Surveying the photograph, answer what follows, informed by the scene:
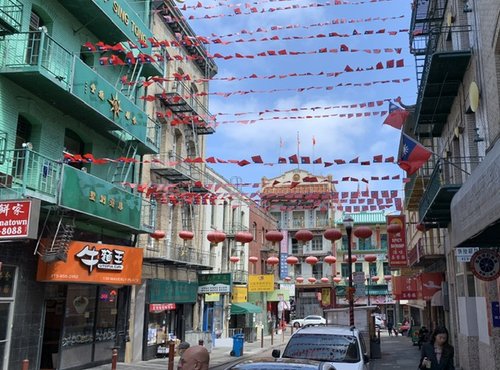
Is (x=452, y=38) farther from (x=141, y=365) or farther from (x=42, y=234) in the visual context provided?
(x=141, y=365)

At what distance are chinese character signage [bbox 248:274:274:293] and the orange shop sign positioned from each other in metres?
19.2

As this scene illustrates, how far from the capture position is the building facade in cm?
908

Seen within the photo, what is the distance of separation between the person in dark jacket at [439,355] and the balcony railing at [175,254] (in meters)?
15.1

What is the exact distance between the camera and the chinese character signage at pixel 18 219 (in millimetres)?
11758

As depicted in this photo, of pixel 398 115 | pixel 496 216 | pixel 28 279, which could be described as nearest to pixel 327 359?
pixel 496 216

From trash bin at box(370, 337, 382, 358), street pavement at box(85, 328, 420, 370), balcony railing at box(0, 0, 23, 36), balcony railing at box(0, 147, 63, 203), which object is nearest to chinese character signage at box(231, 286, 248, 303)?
street pavement at box(85, 328, 420, 370)

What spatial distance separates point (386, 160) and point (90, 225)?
10170 mm

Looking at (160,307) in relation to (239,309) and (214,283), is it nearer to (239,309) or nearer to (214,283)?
(214,283)

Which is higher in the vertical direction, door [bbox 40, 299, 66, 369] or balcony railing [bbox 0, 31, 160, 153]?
balcony railing [bbox 0, 31, 160, 153]

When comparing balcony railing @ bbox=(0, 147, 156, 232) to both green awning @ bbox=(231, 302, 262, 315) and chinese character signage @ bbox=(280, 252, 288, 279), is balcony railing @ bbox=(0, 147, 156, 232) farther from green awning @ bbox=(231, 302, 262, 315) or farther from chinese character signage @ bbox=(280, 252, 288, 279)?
chinese character signage @ bbox=(280, 252, 288, 279)

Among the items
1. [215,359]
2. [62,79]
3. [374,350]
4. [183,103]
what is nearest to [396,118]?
[62,79]

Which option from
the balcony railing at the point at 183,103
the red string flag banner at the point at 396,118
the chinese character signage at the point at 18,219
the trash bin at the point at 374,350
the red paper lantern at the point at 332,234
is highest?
the balcony railing at the point at 183,103

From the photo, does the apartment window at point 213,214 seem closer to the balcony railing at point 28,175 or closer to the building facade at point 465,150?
the building facade at point 465,150

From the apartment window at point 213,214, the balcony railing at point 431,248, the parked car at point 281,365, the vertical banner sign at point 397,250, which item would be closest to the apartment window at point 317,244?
the vertical banner sign at point 397,250
